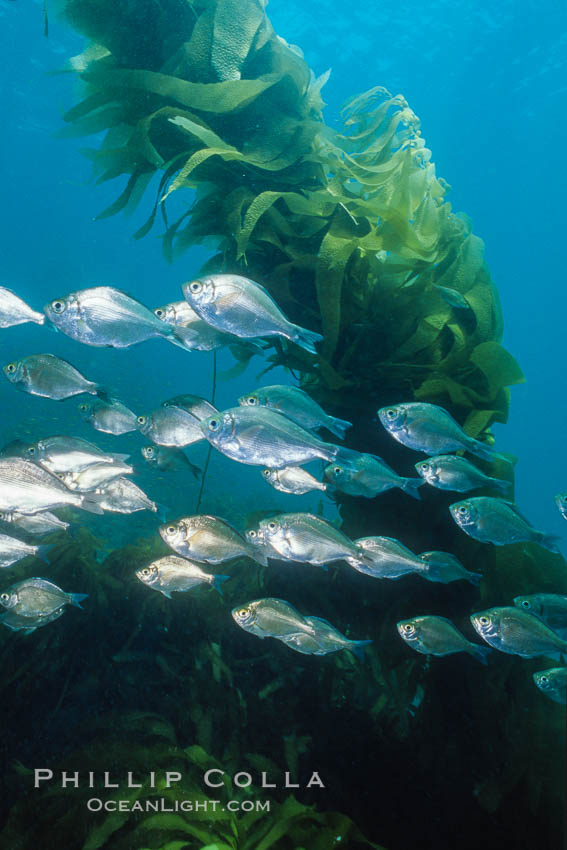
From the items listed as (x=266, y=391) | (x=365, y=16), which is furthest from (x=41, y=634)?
(x=365, y=16)

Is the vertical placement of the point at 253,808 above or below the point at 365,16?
below

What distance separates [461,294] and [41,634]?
480 centimetres

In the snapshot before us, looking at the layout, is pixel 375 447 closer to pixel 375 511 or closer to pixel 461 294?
pixel 375 511

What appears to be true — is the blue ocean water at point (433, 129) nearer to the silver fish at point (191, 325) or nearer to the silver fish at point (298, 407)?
the silver fish at point (191, 325)

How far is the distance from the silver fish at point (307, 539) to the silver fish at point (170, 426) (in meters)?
0.92

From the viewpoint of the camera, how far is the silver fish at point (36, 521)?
→ 3.19 m

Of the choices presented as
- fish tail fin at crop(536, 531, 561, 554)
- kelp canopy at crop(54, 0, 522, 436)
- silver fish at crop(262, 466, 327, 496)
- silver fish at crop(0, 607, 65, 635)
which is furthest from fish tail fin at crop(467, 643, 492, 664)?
silver fish at crop(0, 607, 65, 635)

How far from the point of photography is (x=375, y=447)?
397 centimetres

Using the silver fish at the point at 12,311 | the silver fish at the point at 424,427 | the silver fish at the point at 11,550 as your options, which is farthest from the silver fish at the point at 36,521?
the silver fish at the point at 424,427

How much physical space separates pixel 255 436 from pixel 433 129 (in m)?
49.2

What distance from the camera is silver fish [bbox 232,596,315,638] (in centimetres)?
288

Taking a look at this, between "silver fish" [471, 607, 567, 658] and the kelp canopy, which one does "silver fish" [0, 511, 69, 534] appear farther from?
"silver fish" [471, 607, 567, 658]

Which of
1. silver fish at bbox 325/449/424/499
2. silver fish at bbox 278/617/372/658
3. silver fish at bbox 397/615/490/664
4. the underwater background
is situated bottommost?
the underwater background

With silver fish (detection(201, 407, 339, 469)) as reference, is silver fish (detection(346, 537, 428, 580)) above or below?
below
